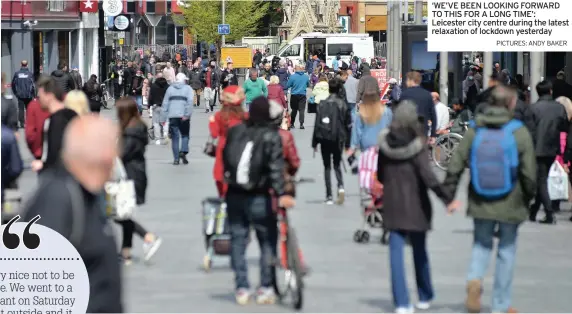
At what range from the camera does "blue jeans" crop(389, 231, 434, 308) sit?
1037cm

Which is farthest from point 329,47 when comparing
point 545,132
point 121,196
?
point 121,196

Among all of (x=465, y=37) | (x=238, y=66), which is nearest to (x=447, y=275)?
(x=465, y=37)

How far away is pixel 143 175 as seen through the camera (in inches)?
533

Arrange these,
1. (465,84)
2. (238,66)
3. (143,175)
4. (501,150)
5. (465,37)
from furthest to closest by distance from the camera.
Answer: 1. (238,66)
2. (465,84)
3. (465,37)
4. (143,175)
5. (501,150)

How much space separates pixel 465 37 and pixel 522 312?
9551 mm

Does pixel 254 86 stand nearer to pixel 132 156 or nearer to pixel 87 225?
pixel 132 156

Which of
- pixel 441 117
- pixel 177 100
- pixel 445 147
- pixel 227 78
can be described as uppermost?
pixel 227 78

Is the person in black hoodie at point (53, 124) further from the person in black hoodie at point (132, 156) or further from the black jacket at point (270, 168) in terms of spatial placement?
the black jacket at point (270, 168)

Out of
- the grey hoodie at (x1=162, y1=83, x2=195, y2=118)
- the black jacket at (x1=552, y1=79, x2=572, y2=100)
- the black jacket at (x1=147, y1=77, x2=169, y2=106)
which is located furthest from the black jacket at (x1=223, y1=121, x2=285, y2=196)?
the black jacket at (x1=147, y1=77, x2=169, y2=106)

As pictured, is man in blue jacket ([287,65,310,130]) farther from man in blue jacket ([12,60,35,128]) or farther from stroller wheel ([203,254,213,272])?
stroller wheel ([203,254,213,272])

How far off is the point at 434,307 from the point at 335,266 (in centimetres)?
224

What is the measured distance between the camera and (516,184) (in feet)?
34.4

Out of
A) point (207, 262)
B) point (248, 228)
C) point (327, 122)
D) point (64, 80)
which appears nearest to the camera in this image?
point (248, 228)

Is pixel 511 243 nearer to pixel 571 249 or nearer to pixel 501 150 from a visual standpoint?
pixel 501 150
